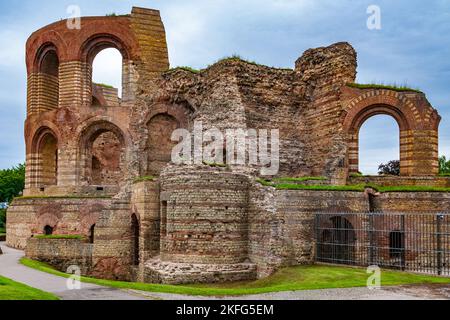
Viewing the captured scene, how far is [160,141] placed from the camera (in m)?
28.4

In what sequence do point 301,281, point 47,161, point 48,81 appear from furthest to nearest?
point 48,81
point 47,161
point 301,281

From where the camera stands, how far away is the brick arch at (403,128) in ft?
79.4

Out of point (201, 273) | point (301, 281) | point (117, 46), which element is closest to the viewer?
point (301, 281)

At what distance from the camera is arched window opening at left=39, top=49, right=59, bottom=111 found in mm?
32938

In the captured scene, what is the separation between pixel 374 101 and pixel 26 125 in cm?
2053

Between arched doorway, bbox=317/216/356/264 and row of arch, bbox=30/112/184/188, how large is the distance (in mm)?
11243

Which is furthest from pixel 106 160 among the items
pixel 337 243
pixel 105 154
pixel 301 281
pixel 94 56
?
pixel 301 281

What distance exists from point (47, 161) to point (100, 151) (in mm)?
3551

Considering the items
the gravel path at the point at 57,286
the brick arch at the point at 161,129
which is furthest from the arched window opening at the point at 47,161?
the gravel path at the point at 57,286

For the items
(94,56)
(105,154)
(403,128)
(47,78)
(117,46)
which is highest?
(117,46)

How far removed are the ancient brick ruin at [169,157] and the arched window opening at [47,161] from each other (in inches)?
2.7

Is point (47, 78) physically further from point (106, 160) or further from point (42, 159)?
point (106, 160)
